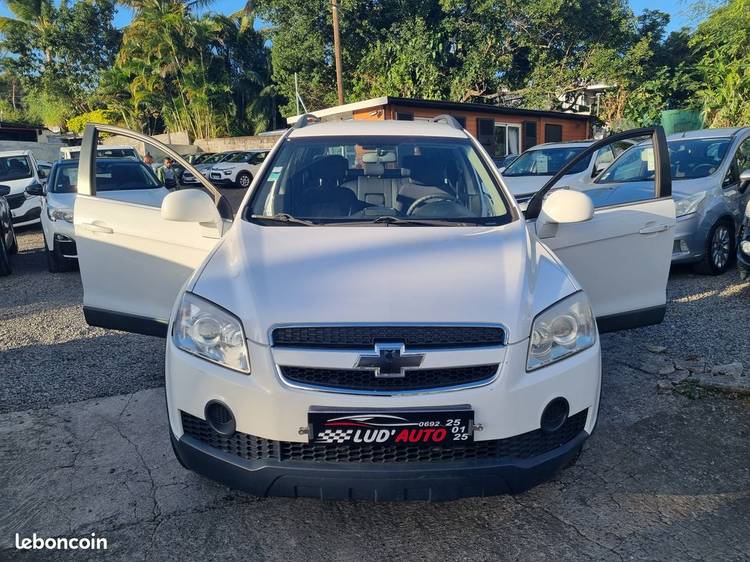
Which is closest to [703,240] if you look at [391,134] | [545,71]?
[391,134]

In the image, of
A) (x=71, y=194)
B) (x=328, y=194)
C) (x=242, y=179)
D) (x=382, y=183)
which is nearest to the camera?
(x=328, y=194)

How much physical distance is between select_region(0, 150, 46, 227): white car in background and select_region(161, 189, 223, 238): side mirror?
9185mm

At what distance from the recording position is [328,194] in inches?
139

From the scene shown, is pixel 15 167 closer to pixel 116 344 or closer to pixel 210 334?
pixel 116 344

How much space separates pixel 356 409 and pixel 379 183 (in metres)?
1.81

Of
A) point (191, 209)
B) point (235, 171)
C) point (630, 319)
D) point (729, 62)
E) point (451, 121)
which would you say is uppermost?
point (729, 62)

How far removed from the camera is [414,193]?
3.61 m

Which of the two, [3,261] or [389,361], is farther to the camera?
[3,261]

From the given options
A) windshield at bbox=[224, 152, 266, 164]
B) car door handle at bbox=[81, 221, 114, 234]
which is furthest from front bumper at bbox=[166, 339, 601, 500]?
windshield at bbox=[224, 152, 266, 164]

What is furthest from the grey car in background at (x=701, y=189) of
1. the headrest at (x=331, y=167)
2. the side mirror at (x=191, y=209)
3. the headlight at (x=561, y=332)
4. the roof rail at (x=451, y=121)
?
the side mirror at (x=191, y=209)

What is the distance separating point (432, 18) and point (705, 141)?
986 inches

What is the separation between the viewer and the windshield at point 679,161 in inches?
281

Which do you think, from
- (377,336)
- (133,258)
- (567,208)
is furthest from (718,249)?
(133,258)

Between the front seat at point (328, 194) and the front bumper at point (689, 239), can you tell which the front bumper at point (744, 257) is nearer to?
the front bumper at point (689, 239)
